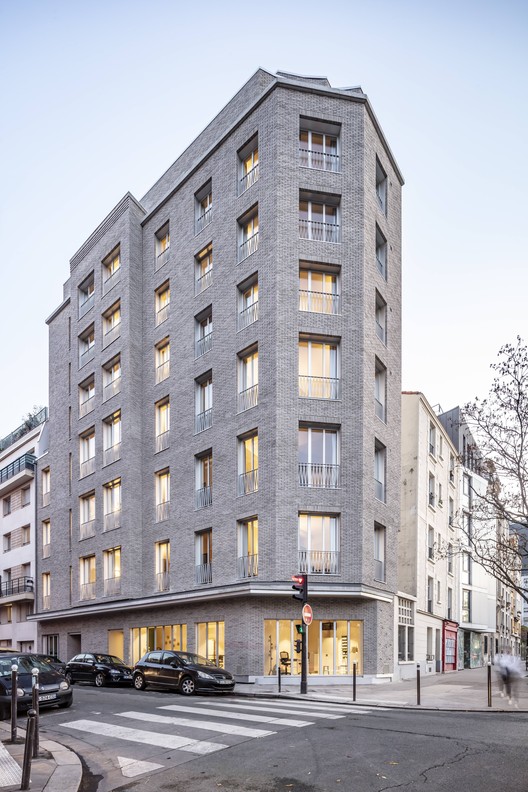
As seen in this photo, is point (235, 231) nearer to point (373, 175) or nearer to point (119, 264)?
point (373, 175)

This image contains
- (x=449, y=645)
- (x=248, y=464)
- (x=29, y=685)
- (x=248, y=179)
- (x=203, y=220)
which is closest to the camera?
(x=29, y=685)

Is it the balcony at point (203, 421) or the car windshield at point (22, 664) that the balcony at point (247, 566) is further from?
the car windshield at point (22, 664)

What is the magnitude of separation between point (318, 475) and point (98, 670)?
32.8 feet

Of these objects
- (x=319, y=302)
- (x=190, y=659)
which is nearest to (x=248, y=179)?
(x=319, y=302)

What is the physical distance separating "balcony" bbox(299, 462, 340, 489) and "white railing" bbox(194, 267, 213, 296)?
31.2 ft

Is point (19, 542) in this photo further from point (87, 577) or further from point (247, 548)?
point (247, 548)

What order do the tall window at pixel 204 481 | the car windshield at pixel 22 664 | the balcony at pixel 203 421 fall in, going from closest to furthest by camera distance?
the car windshield at pixel 22 664, the tall window at pixel 204 481, the balcony at pixel 203 421

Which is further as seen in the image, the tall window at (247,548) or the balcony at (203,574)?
the balcony at (203,574)

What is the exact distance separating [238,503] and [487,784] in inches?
725

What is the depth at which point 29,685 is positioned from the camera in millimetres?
15320

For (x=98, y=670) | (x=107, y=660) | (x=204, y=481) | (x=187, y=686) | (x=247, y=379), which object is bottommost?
(x=98, y=670)

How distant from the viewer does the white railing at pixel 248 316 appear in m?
27.1

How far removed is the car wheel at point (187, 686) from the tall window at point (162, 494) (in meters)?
11.6

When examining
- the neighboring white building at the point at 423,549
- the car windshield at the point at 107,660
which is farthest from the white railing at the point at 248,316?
the car windshield at the point at 107,660
